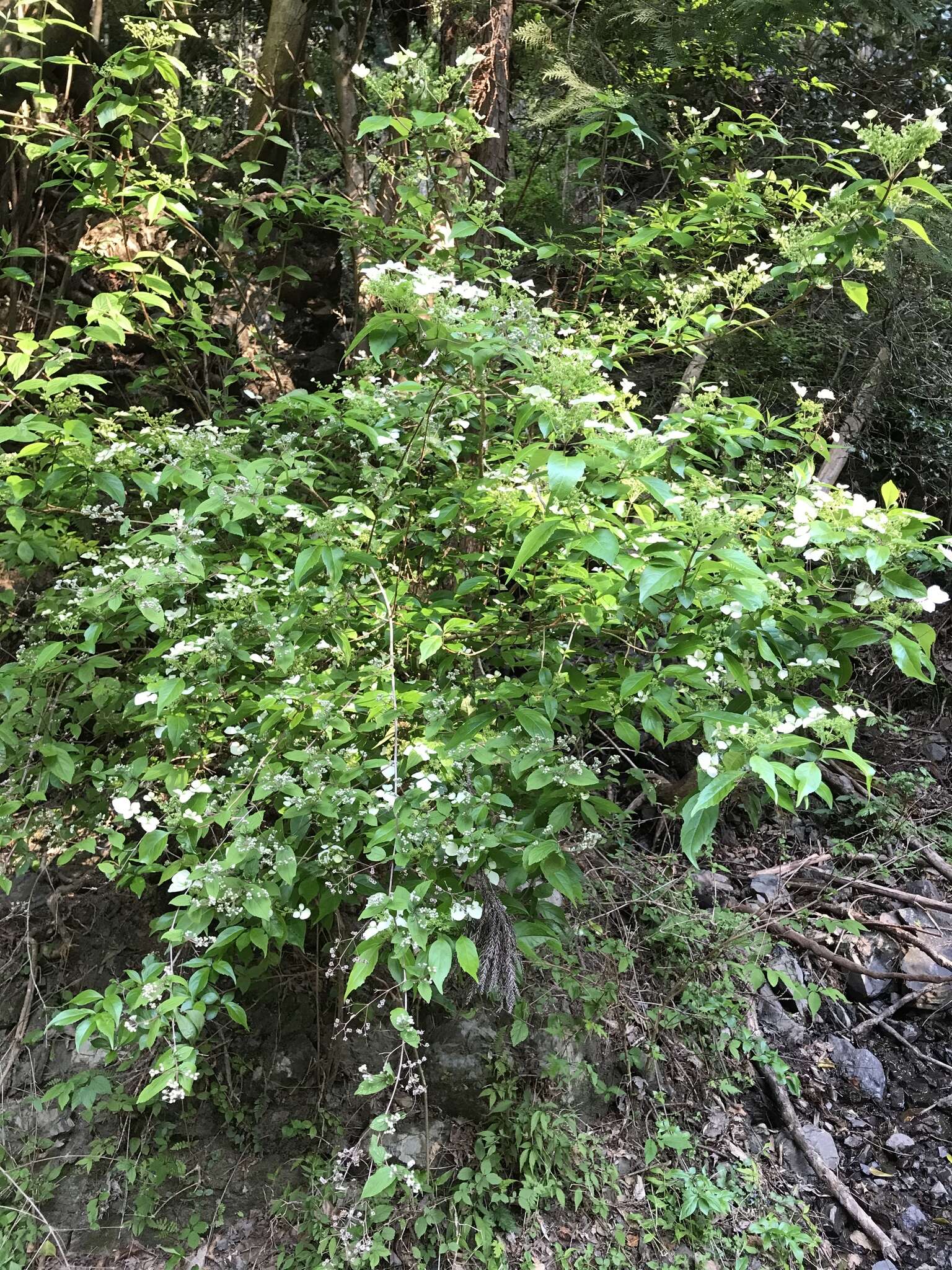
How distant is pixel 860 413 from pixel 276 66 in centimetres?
343

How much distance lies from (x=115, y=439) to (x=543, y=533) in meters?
1.33

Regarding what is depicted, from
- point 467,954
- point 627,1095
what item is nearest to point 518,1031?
point 627,1095

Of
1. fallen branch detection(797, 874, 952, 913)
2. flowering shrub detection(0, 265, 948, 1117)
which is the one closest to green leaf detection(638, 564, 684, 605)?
flowering shrub detection(0, 265, 948, 1117)

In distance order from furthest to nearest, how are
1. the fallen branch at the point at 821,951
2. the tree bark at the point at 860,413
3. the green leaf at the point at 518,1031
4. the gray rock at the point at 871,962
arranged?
the tree bark at the point at 860,413 < the gray rock at the point at 871,962 < the fallen branch at the point at 821,951 < the green leaf at the point at 518,1031

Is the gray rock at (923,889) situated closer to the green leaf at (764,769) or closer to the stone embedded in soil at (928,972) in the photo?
the stone embedded in soil at (928,972)

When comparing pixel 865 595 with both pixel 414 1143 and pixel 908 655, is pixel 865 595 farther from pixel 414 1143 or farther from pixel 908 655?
pixel 414 1143

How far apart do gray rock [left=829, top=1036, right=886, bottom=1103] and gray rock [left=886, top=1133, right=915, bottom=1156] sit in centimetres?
15

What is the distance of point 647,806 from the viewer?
12.5 feet

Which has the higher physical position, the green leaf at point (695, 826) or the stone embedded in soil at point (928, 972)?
the green leaf at point (695, 826)

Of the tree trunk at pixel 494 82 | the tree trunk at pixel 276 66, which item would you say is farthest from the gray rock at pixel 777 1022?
the tree trunk at pixel 276 66

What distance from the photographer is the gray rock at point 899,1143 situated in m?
2.92

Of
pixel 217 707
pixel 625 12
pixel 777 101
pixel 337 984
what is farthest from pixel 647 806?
pixel 777 101

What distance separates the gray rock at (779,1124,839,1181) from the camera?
2.83 metres

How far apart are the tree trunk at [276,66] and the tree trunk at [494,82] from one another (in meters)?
0.91
